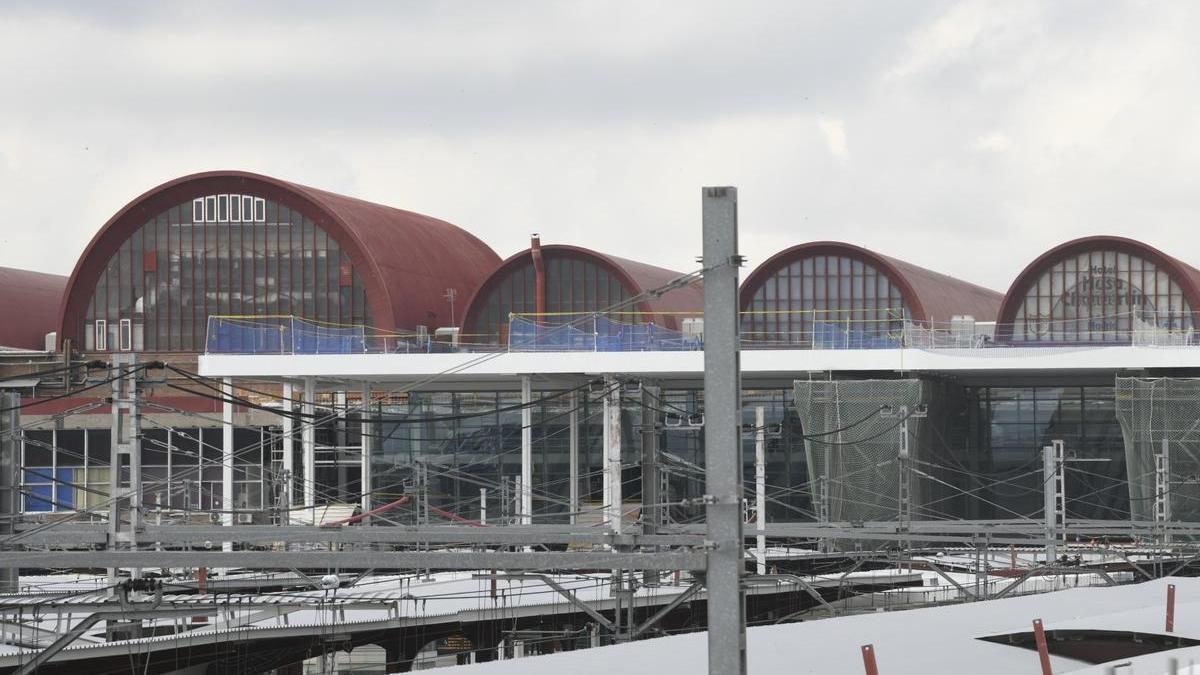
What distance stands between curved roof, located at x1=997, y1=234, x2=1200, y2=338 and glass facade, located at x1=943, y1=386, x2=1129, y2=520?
244 centimetres

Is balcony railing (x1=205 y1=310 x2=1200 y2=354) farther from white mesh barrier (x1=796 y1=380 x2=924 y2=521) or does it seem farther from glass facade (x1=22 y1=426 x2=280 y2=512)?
glass facade (x1=22 y1=426 x2=280 y2=512)

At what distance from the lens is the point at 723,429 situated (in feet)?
37.0

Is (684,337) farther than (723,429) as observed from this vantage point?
Yes

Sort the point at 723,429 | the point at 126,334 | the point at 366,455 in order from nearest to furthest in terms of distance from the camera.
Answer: the point at 723,429, the point at 366,455, the point at 126,334

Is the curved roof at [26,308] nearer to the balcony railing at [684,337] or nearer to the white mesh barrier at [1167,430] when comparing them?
the balcony railing at [684,337]

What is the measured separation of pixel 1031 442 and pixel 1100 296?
516 centimetres

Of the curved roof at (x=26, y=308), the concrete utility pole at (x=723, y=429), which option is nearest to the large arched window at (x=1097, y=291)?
the curved roof at (x=26, y=308)

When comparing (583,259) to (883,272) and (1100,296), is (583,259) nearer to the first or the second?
(883,272)

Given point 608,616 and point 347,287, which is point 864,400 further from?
point 347,287

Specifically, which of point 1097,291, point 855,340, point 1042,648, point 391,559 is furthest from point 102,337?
point 1042,648

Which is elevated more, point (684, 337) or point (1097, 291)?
point (1097, 291)

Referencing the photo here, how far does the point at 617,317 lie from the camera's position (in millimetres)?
54781

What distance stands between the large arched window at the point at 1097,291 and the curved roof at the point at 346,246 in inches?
781

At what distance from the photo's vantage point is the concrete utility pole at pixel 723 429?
11.3 metres
